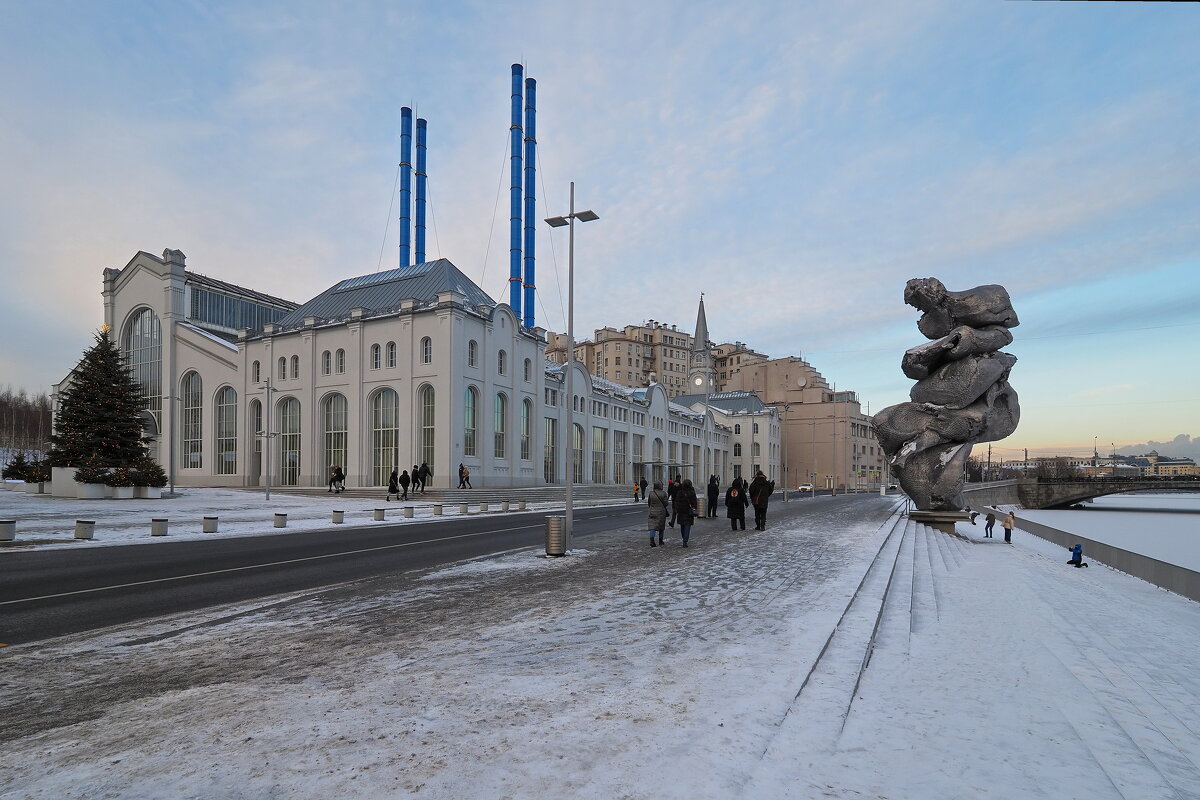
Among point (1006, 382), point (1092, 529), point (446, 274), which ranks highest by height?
point (446, 274)

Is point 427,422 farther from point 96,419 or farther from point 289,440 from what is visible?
point 96,419

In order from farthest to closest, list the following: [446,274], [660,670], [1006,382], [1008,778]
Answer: [446,274] → [1006,382] → [660,670] → [1008,778]

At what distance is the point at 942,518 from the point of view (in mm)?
25969

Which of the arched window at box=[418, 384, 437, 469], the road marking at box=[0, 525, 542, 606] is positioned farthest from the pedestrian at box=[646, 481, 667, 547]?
the arched window at box=[418, 384, 437, 469]

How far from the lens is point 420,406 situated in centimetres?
4603

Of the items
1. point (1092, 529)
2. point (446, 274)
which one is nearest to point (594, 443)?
point (446, 274)

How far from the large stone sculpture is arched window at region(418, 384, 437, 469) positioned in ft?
96.3

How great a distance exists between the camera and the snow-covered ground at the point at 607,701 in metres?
3.80

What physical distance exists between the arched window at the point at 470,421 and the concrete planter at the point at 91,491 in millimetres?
19884

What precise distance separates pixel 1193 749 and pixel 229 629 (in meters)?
8.70

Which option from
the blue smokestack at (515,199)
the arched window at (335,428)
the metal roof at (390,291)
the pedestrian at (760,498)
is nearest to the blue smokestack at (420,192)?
the blue smokestack at (515,199)

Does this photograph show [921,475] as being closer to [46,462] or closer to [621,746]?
[621,746]

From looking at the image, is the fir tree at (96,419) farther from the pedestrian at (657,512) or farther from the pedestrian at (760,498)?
the pedestrian at (760,498)

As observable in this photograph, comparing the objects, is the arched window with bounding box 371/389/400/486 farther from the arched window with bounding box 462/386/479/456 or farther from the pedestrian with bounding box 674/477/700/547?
the pedestrian with bounding box 674/477/700/547
